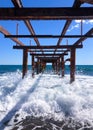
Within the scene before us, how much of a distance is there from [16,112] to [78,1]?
146 inches

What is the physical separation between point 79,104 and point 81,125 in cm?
200

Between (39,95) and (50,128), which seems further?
(39,95)

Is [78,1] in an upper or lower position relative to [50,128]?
upper

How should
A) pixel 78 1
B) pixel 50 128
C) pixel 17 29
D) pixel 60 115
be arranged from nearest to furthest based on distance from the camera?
pixel 78 1 < pixel 50 128 < pixel 60 115 < pixel 17 29

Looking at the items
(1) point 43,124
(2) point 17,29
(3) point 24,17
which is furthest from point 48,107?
(3) point 24,17

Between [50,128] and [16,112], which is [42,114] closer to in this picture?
[16,112]

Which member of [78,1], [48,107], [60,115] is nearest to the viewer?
[78,1]

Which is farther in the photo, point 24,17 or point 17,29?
point 17,29

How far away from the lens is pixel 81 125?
5.40m

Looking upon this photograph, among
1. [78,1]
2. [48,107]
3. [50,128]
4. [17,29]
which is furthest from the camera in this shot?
[17,29]

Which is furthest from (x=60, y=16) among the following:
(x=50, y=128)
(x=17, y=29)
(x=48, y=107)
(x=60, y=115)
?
(x=17, y=29)

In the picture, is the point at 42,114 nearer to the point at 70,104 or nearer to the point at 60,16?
the point at 70,104

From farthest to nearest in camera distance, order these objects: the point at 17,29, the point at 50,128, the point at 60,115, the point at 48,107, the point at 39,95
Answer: the point at 39,95
the point at 17,29
the point at 48,107
the point at 60,115
the point at 50,128

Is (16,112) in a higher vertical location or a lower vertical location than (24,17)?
lower
